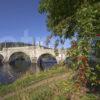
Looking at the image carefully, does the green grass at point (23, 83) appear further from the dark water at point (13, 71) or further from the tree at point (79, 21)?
the dark water at point (13, 71)

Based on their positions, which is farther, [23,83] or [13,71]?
[13,71]

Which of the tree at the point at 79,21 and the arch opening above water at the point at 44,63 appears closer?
the tree at the point at 79,21

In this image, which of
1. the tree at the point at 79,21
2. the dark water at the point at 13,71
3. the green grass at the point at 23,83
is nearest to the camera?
the tree at the point at 79,21

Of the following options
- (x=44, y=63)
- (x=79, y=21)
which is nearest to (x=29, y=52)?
(x=44, y=63)

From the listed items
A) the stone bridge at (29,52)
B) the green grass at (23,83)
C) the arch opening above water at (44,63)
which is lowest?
the arch opening above water at (44,63)

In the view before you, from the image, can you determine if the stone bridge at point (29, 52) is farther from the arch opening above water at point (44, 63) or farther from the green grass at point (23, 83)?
the green grass at point (23, 83)

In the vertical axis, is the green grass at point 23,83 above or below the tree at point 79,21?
below

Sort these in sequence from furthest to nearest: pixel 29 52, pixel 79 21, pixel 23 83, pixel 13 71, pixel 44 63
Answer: pixel 44 63, pixel 29 52, pixel 13 71, pixel 23 83, pixel 79 21

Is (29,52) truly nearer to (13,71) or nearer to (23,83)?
(13,71)

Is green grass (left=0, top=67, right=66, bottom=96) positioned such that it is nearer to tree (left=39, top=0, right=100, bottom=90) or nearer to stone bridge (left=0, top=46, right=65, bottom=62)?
tree (left=39, top=0, right=100, bottom=90)

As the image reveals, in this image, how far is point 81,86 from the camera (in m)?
7.16

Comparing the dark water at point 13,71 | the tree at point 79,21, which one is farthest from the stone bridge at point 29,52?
the tree at point 79,21

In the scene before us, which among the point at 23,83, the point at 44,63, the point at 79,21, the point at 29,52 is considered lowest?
the point at 44,63

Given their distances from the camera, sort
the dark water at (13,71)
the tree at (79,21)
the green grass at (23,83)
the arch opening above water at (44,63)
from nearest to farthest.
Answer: the tree at (79,21) → the green grass at (23,83) → the dark water at (13,71) → the arch opening above water at (44,63)
